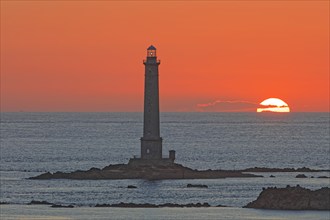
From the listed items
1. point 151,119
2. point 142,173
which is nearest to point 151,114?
point 151,119

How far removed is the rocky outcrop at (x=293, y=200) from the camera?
235ft

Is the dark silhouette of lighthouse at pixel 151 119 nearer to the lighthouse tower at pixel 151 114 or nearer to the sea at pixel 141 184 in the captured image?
the lighthouse tower at pixel 151 114

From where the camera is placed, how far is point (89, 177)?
9788 centimetres

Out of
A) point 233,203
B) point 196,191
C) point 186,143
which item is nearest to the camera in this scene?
point 233,203

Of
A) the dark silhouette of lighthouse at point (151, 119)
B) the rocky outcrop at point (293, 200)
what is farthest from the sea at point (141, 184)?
the dark silhouette of lighthouse at point (151, 119)

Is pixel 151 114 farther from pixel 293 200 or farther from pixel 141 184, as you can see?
pixel 293 200

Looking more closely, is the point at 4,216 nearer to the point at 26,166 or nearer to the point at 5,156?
the point at 26,166

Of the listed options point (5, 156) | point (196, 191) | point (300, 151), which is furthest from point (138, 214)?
point (300, 151)

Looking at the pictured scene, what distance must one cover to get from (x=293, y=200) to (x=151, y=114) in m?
28.0

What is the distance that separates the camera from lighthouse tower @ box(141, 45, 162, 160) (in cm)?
9794

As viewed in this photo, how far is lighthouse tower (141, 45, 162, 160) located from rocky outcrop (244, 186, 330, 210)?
25.3 m

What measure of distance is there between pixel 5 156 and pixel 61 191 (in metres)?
47.9

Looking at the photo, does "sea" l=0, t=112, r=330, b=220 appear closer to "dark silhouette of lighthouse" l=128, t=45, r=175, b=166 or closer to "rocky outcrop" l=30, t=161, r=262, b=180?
"rocky outcrop" l=30, t=161, r=262, b=180

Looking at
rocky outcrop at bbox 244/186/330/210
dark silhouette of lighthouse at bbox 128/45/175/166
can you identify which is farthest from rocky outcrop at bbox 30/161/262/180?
rocky outcrop at bbox 244/186/330/210
